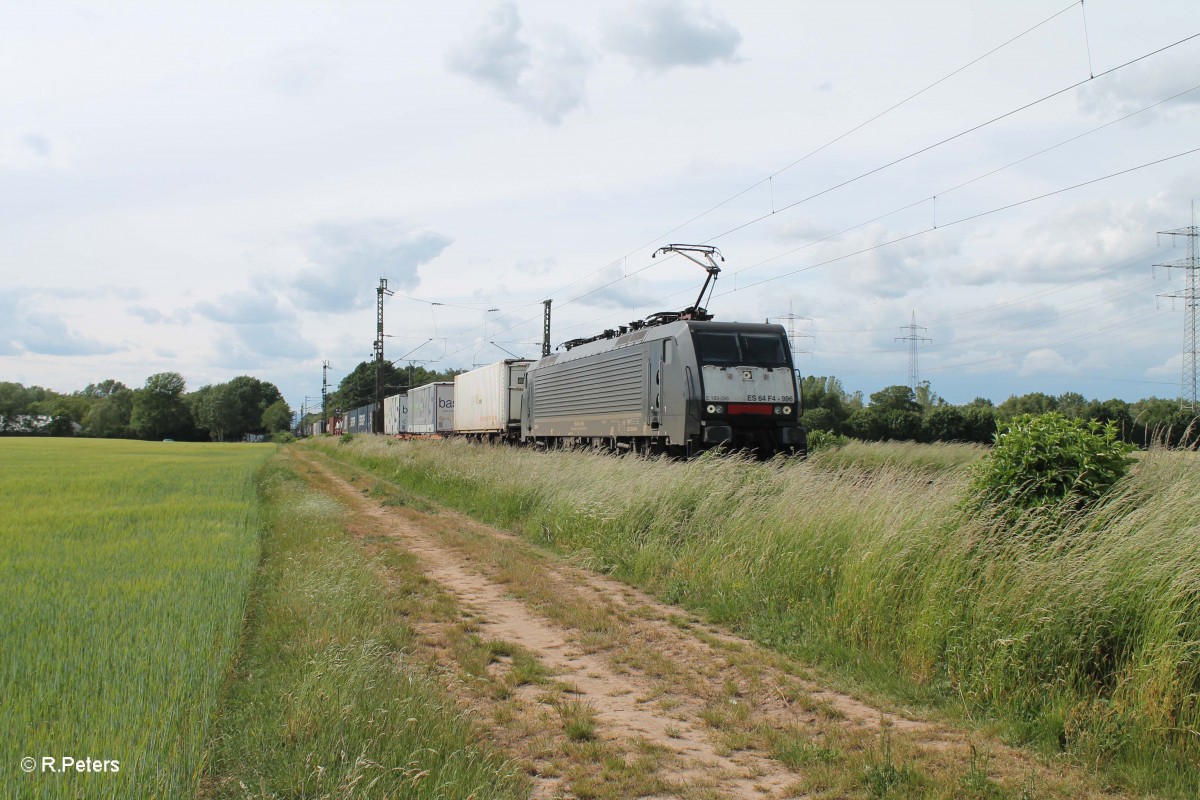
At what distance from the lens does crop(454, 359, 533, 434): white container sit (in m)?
34.6

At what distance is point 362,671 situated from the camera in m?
5.11

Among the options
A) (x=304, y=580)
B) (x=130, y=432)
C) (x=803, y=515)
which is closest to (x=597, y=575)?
(x=803, y=515)

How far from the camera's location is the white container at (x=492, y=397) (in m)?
34.6

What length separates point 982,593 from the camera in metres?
5.96

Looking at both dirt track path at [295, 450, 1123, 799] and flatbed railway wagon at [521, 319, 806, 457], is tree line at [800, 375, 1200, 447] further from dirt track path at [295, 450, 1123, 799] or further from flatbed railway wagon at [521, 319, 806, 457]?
dirt track path at [295, 450, 1123, 799]

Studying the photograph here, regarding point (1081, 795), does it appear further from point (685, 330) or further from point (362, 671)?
point (685, 330)

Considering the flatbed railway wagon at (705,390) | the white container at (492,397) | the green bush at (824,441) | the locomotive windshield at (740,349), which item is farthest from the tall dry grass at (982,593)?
the white container at (492,397)

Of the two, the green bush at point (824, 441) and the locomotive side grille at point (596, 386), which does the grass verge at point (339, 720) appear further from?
the green bush at point (824, 441)

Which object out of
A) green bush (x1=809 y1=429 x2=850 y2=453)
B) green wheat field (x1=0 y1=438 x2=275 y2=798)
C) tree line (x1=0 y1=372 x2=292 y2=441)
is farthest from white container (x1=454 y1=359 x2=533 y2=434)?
tree line (x1=0 y1=372 x2=292 y2=441)

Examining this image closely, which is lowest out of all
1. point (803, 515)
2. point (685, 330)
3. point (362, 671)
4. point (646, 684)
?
point (646, 684)

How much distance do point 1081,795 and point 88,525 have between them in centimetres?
1355

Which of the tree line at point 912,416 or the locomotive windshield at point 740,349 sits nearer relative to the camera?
the locomotive windshield at point 740,349

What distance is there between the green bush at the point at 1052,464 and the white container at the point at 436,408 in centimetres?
4204

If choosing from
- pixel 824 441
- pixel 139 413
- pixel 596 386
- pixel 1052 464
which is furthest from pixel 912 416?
pixel 139 413
